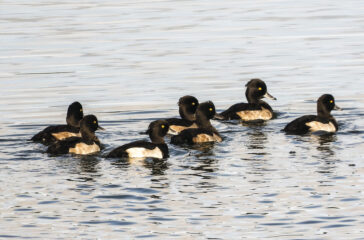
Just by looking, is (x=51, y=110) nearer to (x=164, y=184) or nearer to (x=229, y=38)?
(x=164, y=184)

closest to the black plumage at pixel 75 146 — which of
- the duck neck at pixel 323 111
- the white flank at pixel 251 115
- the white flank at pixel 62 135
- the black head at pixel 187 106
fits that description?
the white flank at pixel 62 135

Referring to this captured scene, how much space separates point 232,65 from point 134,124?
9235mm

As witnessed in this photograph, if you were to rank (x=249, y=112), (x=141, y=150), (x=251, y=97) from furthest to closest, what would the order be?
(x=251, y=97) → (x=249, y=112) → (x=141, y=150)

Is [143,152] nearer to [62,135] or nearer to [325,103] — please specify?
[62,135]

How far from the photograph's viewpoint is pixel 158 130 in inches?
709

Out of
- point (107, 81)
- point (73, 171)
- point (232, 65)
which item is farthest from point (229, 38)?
point (73, 171)

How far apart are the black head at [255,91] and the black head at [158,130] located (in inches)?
204

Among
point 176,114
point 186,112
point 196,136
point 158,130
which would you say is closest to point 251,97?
point 176,114

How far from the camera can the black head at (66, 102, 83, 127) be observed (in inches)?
786

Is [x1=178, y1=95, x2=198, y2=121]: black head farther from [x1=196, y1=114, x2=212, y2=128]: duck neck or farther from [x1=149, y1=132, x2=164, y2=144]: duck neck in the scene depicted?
[x1=149, y1=132, x2=164, y2=144]: duck neck

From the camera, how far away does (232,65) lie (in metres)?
29.4

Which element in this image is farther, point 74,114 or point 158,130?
point 74,114

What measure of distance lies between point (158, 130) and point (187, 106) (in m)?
2.90

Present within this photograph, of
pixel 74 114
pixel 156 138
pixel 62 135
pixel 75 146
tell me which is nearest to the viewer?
pixel 75 146
